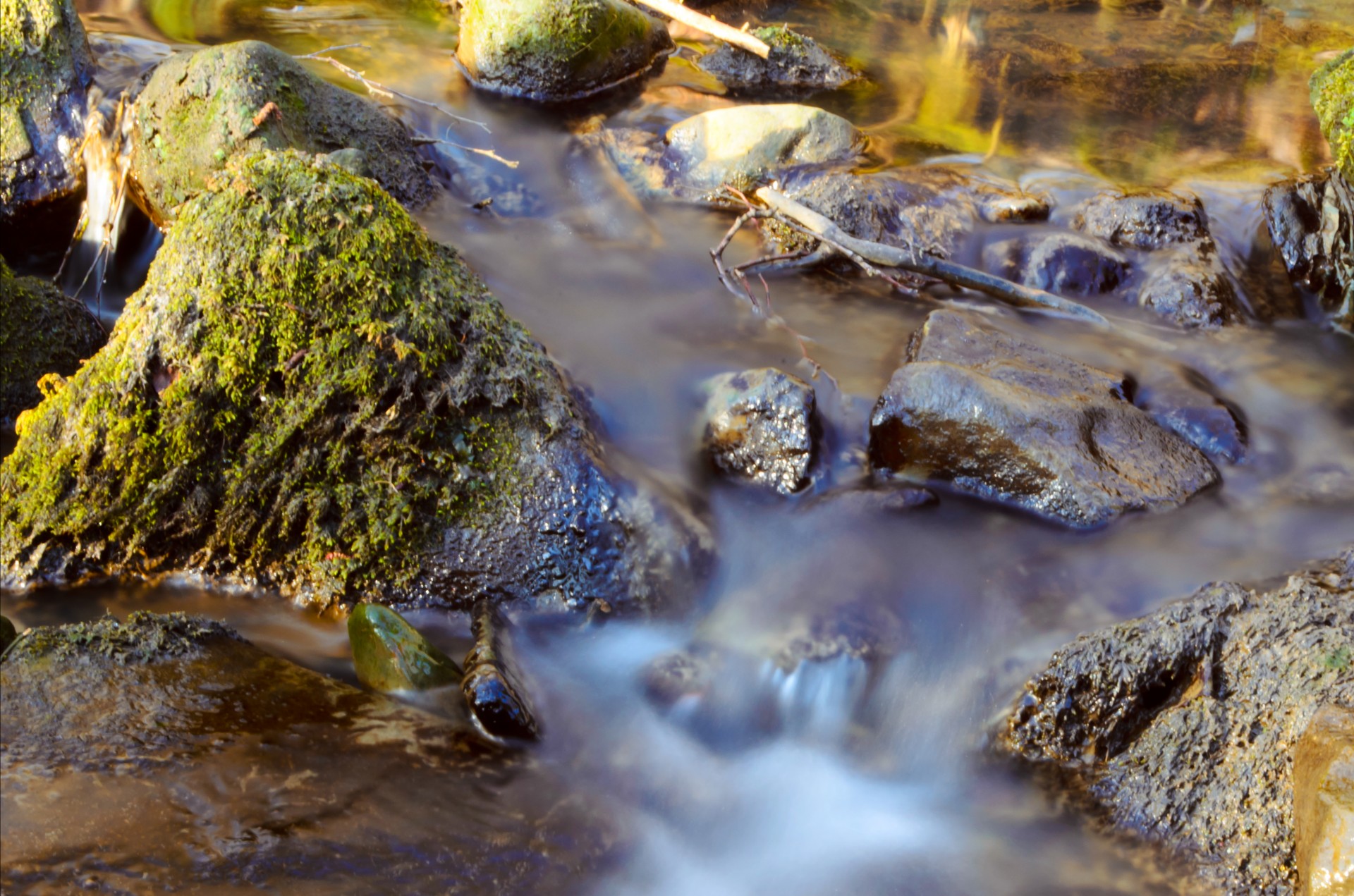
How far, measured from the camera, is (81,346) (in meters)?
5.06

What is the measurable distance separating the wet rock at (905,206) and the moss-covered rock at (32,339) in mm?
4328

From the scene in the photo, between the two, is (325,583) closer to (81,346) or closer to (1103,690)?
(81,346)

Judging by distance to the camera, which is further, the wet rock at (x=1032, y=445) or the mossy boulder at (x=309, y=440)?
the wet rock at (x=1032, y=445)

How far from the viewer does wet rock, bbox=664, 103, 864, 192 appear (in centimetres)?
704

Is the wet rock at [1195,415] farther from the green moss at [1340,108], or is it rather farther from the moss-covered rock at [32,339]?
the moss-covered rock at [32,339]

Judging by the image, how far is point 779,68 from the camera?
352 inches

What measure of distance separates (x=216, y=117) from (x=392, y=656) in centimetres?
414

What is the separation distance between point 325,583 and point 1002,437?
10.1ft

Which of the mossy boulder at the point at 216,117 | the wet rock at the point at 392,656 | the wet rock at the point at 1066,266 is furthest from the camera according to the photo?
the wet rock at the point at 1066,266

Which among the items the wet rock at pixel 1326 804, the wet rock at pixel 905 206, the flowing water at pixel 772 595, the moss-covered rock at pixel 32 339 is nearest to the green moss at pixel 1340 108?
the flowing water at pixel 772 595

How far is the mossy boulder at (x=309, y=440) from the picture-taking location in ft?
11.8

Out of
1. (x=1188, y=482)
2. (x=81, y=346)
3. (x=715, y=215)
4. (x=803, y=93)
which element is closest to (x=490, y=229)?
(x=715, y=215)

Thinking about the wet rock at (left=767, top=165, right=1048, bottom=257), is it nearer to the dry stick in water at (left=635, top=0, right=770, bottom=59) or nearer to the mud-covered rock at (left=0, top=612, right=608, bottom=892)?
the dry stick in water at (left=635, top=0, right=770, bottom=59)

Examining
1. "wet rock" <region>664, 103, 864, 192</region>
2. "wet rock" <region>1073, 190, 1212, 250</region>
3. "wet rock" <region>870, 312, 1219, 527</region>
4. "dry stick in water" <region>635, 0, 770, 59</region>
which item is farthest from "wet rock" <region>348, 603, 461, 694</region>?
"dry stick in water" <region>635, 0, 770, 59</region>
